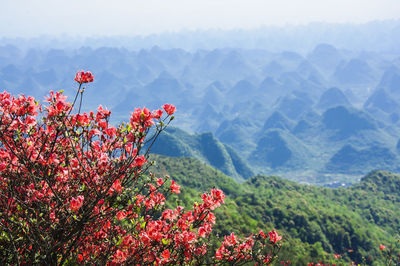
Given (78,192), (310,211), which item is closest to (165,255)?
(78,192)

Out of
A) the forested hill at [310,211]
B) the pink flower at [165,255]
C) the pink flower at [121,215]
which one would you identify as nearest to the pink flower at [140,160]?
the pink flower at [121,215]

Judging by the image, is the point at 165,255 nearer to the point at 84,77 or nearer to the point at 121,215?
the point at 121,215

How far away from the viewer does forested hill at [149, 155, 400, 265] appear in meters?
48.3

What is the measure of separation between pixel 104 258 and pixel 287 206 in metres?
60.7

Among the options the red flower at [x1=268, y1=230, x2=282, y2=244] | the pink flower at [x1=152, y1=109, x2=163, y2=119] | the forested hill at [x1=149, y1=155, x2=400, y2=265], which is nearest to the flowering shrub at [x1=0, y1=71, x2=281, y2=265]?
the pink flower at [x1=152, y1=109, x2=163, y2=119]

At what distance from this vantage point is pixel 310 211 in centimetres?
5988

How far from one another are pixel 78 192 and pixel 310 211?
61.8 m

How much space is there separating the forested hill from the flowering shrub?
31.6 m

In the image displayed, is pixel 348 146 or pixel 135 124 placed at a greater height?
pixel 348 146

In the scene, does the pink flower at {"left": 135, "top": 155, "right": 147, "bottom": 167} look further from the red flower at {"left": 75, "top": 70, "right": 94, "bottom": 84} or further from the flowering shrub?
the red flower at {"left": 75, "top": 70, "right": 94, "bottom": 84}

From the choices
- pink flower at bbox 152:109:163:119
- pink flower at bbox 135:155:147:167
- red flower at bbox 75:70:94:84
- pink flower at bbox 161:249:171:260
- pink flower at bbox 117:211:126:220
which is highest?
red flower at bbox 75:70:94:84

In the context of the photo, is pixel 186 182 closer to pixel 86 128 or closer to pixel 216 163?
pixel 86 128

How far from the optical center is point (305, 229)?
54500 millimetres

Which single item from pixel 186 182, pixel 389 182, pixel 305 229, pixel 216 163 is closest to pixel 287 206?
pixel 305 229
